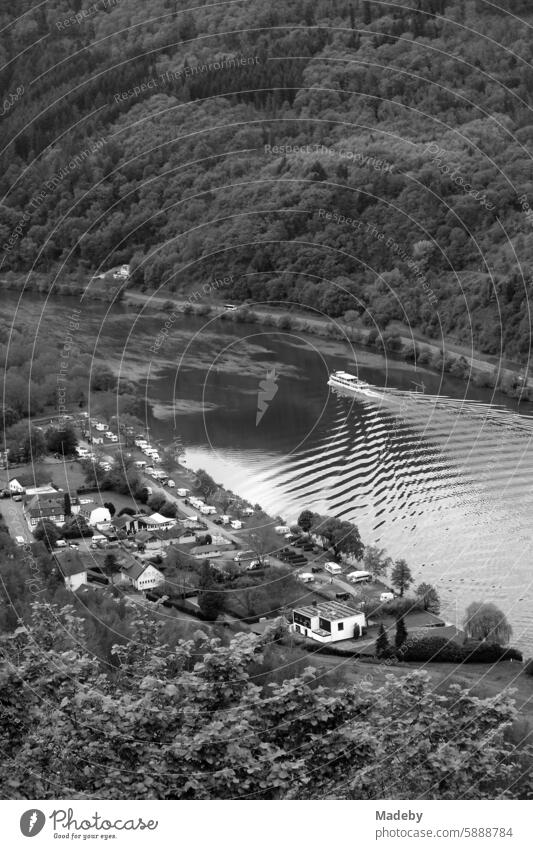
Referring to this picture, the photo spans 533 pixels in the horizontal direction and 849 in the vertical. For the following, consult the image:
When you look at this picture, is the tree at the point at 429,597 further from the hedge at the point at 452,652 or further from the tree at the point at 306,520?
the tree at the point at 306,520

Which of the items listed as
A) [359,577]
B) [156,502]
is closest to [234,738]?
[359,577]

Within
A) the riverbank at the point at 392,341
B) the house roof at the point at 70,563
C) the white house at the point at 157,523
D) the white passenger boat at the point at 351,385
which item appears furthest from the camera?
the riverbank at the point at 392,341

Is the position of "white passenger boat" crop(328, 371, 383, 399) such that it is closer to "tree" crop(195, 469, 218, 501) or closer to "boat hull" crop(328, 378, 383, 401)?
"boat hull" crop(328, 378, 383, 401)

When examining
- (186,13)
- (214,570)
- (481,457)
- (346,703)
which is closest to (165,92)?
(186,13)

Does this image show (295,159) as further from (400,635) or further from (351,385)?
(400,635)

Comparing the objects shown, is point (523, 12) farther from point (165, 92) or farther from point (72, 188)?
point (72, 188)

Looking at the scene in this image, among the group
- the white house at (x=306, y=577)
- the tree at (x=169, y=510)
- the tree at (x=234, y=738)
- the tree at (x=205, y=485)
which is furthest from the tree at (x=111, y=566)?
the tree at (x=234, y=738)
